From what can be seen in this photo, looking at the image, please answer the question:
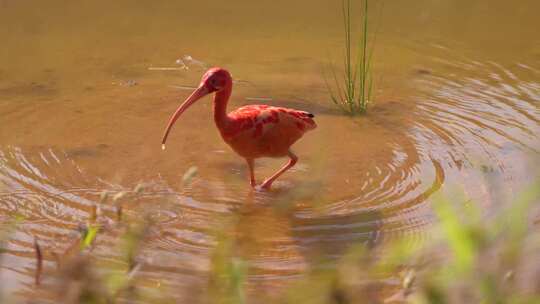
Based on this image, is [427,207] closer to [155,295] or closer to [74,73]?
[155,295]

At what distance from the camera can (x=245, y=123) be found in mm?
5363

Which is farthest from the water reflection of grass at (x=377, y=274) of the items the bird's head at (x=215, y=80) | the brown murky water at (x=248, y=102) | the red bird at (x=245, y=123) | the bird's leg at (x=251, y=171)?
the bird's head at (x=215, y=80)

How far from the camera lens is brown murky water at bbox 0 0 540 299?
4.89 metres

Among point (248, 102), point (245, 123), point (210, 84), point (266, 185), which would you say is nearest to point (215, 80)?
point (210, 84)

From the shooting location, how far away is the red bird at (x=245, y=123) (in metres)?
5.36

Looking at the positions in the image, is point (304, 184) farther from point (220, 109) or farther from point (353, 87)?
point (353, 87)

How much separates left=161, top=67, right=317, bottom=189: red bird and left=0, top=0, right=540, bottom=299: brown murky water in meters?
0.29

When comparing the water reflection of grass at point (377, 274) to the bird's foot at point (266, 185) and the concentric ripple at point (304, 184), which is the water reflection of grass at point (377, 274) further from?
the bird's foot at point (266, 185)

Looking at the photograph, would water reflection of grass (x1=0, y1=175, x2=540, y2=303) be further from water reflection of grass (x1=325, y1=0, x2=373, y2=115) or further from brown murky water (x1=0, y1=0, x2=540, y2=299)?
water reflection of grass (x1=325, y1=0, x2=373, y2=115)

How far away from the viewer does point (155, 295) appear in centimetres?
386

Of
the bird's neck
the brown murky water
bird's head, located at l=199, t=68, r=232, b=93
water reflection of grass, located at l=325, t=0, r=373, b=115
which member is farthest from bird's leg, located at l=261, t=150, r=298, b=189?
water reflection of grass, located at l=325, t=0, r=373, b=115

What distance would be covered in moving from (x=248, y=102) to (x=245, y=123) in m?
1.77

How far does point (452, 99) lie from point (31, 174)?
3567 mm

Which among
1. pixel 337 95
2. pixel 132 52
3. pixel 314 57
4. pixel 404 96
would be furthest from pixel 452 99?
pixel 132 52
